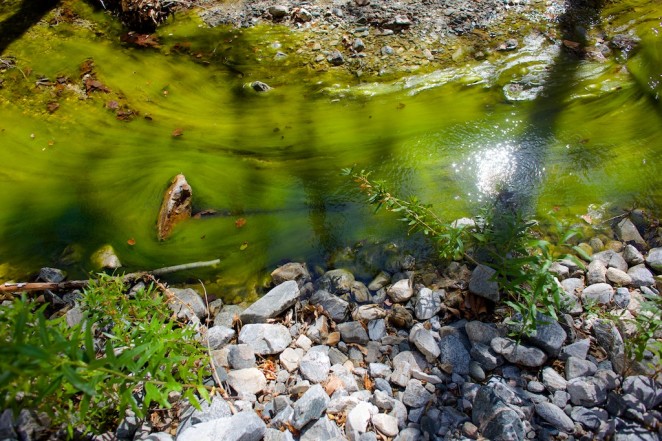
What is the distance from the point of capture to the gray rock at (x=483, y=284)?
87.7 inches

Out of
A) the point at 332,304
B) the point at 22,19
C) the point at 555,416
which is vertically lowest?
the point at 332,304

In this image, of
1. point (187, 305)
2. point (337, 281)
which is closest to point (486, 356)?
point (337, 281)

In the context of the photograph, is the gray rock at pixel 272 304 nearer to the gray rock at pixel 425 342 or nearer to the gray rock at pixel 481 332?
the gray rock at pixel 425 342

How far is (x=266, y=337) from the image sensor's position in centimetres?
222

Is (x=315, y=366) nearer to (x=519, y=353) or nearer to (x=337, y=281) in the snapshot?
(x=337, y=281)

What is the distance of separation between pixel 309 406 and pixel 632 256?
2.04 meters

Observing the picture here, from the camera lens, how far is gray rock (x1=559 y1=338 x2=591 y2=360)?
6.36 ft

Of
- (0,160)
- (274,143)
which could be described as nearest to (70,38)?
(0,160)

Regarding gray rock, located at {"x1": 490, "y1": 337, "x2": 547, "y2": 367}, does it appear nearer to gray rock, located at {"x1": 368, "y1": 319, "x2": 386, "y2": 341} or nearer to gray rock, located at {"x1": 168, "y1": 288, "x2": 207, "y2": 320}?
gray rock, located at {"x1": 368, "y1": 319, "x2": 386, "y2": 341}

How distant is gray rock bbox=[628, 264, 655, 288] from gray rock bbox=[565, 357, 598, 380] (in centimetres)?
70

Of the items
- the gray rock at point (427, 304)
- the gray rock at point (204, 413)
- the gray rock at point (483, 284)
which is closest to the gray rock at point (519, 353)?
the gray rock at point (483, 284)

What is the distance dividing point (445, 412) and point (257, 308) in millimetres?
1125

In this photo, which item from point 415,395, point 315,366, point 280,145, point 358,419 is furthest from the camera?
point 280,145

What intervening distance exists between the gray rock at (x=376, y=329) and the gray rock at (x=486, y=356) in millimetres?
470
